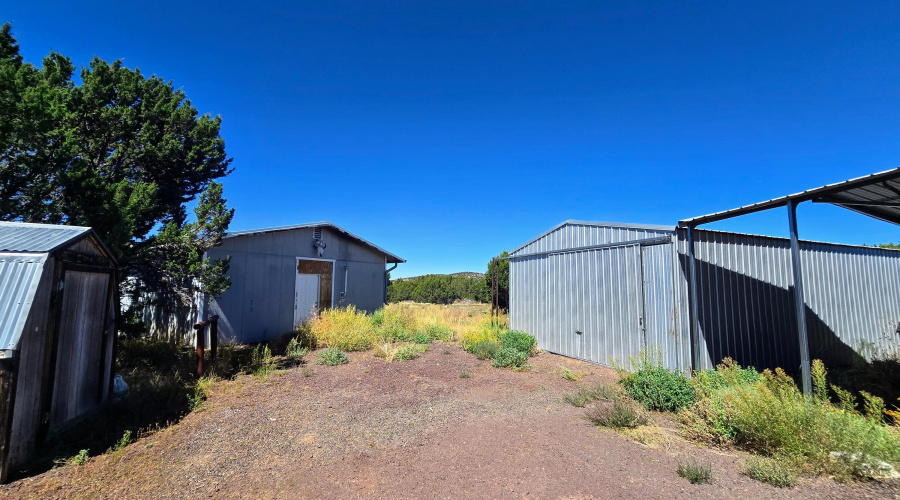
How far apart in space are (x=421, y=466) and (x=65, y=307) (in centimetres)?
430

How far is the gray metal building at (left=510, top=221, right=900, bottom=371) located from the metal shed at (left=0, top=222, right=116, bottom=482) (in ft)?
26.1

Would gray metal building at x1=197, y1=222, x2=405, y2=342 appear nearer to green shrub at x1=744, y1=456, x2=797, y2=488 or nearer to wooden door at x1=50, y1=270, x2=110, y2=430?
wooden door at x1=50, y1=270, x2=110, y2=430

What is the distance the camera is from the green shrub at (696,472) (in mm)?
3242

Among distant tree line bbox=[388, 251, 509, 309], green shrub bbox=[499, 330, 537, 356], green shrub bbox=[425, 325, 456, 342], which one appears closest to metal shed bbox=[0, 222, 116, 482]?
green shrub bbox=[499, 330, 537, 356]

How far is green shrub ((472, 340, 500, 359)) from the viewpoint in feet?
29.5

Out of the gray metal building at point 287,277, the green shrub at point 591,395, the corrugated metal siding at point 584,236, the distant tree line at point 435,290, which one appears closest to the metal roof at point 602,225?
the corrugated metal siding at point 584,236

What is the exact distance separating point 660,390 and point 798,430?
5.77 ft

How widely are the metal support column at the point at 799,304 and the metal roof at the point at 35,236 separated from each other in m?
8.34

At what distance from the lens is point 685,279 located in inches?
266

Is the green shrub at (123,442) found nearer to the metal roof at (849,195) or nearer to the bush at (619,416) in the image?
the bush at (619,416)

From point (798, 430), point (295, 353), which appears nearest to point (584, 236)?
Result: point (798, 430)

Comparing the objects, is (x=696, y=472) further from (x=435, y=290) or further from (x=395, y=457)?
(x=435, y=290)

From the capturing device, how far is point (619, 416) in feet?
15.3

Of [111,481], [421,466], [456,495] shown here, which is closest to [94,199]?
[111,481]
